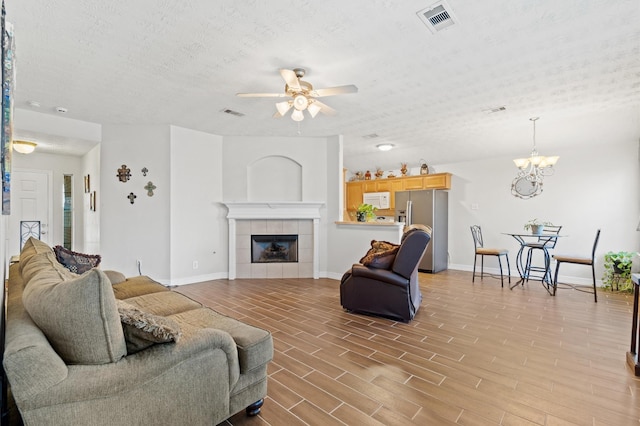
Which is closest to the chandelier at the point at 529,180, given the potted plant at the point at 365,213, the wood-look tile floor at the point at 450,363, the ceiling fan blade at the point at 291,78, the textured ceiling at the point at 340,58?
the textured ceiling at the point at 340,58

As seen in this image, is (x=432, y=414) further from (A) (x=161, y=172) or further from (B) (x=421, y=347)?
(A) (x=161, y=172)

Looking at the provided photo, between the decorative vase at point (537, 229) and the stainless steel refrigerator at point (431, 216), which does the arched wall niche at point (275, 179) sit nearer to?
the stainless steel refrigerator at point (431, 216)

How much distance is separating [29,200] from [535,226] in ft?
28.4

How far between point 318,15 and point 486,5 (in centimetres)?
109

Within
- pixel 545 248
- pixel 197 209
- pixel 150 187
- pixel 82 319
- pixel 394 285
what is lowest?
pixel 394 285

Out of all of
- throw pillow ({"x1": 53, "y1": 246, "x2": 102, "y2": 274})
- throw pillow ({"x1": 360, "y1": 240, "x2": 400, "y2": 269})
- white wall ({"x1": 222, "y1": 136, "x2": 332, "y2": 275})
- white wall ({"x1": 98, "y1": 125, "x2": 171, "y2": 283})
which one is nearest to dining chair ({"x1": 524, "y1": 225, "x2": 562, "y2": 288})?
throw pillow ({"x1": 360, "y1": 240, "x2": 400, "y2": 269})

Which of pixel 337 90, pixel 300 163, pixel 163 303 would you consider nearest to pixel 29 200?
pixel 300 163

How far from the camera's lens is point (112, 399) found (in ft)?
3.99

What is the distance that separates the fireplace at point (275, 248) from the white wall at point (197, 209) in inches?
22.1

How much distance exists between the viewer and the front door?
17.9 ft

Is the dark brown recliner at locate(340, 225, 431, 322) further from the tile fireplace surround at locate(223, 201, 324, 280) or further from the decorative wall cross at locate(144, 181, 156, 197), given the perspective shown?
the decorative wall cross at locate(144, 181, 156, 197)

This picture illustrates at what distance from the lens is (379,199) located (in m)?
7.25

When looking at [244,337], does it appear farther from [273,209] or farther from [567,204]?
[567,204]

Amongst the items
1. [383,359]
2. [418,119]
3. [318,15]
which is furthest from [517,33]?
[383,359]
